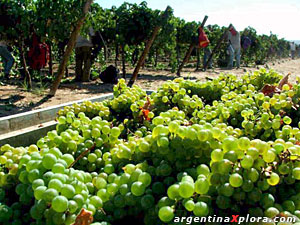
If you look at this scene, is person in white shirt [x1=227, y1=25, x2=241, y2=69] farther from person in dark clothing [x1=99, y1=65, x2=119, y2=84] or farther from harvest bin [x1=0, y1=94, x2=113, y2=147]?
harvest bin [x1=0, y1=94, x2=113, y2=147]

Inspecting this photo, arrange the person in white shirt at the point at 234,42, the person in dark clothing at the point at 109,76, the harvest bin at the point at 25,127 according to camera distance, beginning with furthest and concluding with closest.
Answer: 1. the person in white shirt at the point at 234,42
2. the person in dark clothing at the point at 109,76
3. the harvest bin at the point at 25,127

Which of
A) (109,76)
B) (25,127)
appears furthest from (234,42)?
(25,127)

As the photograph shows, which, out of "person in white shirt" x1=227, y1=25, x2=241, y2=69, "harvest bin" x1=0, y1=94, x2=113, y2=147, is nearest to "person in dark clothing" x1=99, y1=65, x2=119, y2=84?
"harvest bin" x1=0, y1=94, x2=113, y2=147

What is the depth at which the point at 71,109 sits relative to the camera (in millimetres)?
2070

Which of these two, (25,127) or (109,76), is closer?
(25,127)

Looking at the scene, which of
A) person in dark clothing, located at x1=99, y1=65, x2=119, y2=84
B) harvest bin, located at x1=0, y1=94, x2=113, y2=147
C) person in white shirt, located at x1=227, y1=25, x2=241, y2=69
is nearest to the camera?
harvest bin, located at x1=0, y1=94, x2=113, y2=147

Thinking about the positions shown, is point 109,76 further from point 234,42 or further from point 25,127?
point 234,42

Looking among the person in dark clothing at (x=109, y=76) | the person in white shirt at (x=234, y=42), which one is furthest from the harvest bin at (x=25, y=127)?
the person in white shirt at (x=234, y=42)

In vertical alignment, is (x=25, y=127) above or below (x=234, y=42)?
below

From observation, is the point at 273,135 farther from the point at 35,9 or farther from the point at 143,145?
the point at 35,9

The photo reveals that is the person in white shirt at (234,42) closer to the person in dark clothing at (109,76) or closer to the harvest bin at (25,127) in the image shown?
the person in dark clothing at (109,76)

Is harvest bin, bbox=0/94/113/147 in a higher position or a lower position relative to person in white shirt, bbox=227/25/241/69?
lower

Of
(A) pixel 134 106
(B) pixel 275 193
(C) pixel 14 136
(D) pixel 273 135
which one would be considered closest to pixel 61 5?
(C) pixel 14 136

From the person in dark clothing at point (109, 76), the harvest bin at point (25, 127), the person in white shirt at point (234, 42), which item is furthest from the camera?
the person in white shirt at point (234, 42)
